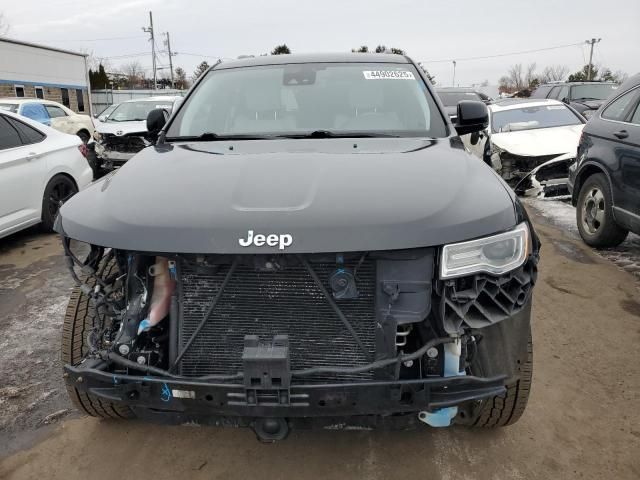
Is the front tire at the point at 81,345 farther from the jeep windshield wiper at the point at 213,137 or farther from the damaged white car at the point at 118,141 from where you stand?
the damaged white car at the point at 118,141

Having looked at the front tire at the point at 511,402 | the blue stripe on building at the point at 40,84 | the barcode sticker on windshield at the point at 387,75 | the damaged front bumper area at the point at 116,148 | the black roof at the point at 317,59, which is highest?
the blue stripe on building at the point at 40,84

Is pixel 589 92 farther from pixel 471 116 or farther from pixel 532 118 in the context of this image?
pixel 471 116

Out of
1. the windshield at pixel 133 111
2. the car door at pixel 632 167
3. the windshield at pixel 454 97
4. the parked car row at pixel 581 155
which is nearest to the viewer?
the car door at pixel 632 167

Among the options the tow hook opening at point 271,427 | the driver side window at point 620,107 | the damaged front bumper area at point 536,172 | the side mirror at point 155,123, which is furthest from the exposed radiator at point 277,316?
the damaged front bumper area at point 536,172

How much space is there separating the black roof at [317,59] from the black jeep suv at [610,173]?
2.41 m

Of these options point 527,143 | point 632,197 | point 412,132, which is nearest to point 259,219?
point 412,132

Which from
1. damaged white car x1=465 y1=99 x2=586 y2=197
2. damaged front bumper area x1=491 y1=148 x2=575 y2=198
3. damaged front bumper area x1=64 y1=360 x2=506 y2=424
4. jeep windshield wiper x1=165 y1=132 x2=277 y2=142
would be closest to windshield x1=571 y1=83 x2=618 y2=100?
damaged white car x1=465 y1=99 x2=586 y2=197

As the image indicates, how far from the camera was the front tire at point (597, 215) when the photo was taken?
5.20 m

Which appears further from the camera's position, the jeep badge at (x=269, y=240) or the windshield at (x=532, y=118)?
the windshield at (x=532, y=118)

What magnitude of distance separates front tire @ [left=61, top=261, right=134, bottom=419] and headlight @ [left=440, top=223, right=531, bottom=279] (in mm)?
Result: 1456

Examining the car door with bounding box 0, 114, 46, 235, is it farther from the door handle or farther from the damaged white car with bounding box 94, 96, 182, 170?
the door handle

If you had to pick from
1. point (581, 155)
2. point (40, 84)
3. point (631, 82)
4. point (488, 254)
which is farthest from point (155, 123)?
point (40, 84)

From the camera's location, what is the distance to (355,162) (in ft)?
7.77

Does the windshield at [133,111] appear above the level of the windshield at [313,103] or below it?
below
